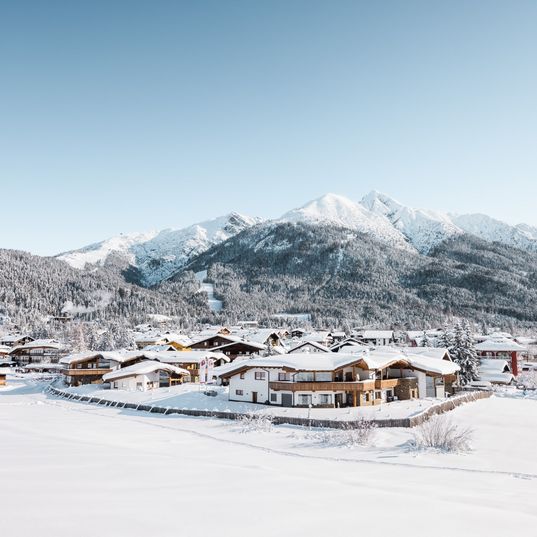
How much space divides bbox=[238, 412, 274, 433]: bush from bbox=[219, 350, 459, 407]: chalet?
26.6 feet

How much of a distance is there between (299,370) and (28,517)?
1762 inches

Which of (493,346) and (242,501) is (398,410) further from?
(493,346)

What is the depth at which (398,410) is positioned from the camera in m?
50.3

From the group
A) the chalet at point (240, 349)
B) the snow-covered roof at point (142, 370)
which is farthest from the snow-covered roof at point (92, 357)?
the chalet at point (240, 349)

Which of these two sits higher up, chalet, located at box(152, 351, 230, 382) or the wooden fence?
chalet, located at box(152, 351, 230, 382)

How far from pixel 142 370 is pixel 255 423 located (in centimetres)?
3238

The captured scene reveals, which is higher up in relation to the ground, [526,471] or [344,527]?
[344,527]

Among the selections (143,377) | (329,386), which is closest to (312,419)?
(329,386)

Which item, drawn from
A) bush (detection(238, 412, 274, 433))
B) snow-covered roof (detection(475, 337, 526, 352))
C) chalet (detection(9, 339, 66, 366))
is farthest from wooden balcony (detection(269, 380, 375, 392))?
chalet (detection(9, 339, 66, 366))

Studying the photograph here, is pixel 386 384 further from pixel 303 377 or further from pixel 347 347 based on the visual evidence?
pixel 347 347

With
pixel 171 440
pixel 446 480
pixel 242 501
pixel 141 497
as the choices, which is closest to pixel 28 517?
pixel 141 497

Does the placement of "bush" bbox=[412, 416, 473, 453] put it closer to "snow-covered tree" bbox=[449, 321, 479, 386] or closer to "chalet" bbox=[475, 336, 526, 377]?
"snow-covered tree" bbox=[449, 321, 479, 386]

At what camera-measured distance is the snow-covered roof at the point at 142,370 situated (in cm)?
7056

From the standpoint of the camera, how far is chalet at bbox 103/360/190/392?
70.9 m
